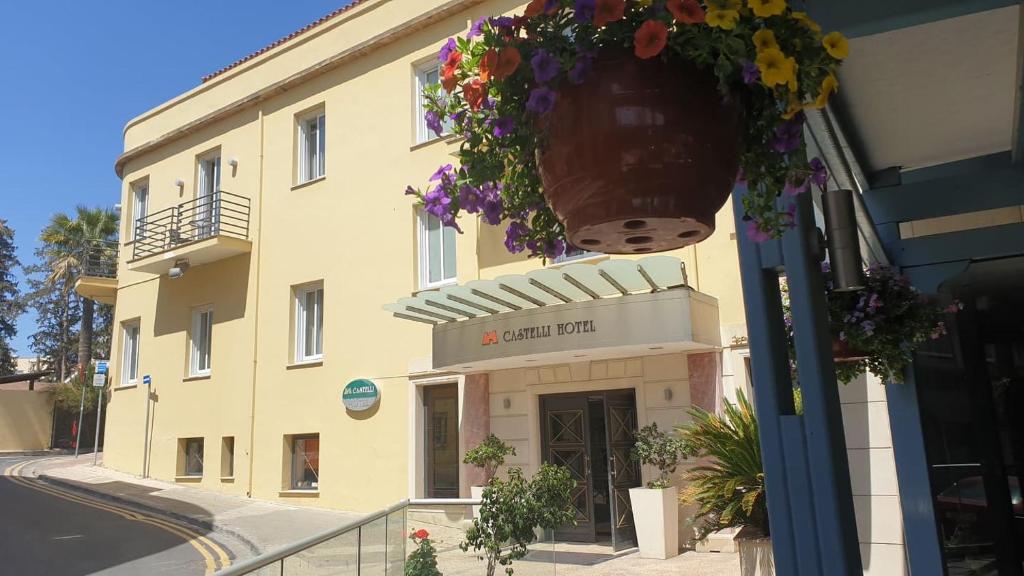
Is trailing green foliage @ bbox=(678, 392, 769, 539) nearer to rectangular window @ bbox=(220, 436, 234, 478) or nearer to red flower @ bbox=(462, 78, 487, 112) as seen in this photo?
red flower @ bbox=(462, 78, 487, 112)

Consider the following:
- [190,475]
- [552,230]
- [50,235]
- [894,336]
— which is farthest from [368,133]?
[50,235]

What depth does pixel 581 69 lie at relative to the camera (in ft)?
5.45

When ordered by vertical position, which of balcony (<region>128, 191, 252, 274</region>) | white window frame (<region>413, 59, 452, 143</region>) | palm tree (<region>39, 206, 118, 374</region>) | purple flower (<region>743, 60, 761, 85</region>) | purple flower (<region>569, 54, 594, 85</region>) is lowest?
purple flower (<region>743, 60, 761, 85</region>)

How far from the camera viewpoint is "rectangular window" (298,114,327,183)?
1670 centimetres

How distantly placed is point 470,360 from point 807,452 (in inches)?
371

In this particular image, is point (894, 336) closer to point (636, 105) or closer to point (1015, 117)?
point (1015, 117)

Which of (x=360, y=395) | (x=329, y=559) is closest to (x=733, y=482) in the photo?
(x=329, y=559)

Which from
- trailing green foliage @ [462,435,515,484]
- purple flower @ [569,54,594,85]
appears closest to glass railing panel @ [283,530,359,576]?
purple flower @ [569,54,594,85]

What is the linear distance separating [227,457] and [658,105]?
55.2ft

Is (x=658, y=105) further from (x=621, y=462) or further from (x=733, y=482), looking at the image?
(x=621, y=462)

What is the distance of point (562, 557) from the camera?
25.8ft

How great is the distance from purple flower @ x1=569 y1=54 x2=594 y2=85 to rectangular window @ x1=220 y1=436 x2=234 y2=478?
16546mm

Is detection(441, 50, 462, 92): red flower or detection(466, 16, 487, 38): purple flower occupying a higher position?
detection(466, 16, 487, 38): purple flower

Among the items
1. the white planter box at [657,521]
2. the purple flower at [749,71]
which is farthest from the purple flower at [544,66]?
the white planter box at [657,521]
